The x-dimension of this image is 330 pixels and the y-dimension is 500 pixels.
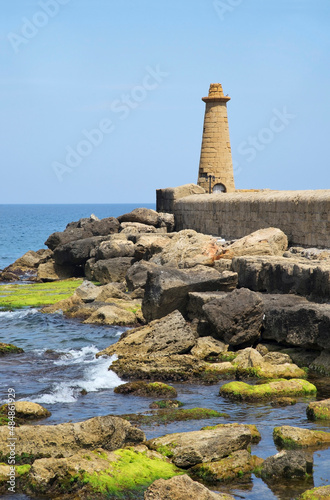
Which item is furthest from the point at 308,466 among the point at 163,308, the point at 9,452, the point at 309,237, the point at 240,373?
the point at 309,237

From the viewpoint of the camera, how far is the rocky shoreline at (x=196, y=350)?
20.6 feet

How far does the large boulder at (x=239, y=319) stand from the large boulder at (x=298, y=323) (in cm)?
23

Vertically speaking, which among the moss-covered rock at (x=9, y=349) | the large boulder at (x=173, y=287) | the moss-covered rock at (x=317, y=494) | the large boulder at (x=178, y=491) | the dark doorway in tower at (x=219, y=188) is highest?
the dark doorway in tower at (x=219, y=188)

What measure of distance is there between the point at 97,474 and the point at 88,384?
12.8 ft

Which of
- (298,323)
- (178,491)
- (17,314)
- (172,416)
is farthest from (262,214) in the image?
(178,491)

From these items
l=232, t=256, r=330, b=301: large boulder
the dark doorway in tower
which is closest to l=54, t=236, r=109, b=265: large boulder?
the dark doorway in tower

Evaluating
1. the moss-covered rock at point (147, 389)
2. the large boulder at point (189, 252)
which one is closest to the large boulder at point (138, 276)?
the large boulder at point (189, 252)

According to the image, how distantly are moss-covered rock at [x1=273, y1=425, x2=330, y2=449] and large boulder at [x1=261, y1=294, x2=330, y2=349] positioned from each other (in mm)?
3324

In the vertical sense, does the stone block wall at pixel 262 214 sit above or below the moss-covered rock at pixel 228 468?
above

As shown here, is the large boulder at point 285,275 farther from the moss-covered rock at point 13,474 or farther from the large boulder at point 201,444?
the moss-covered rock at point 13,474

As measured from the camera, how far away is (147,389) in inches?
371

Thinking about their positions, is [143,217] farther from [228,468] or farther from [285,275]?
[228,468]

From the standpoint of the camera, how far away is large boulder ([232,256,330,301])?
1185 cm
